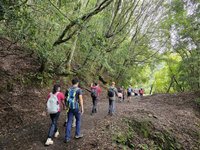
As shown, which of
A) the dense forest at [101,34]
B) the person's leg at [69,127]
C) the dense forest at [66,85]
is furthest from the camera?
the dense forest at [101,34]

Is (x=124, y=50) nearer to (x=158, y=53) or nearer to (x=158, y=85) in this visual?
(x=158, y=53)

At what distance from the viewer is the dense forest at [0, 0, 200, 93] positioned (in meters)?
6.83

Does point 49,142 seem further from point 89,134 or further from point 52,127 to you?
point 89,134

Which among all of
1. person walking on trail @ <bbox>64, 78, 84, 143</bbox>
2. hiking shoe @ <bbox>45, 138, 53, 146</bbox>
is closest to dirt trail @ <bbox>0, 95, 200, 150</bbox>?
hiking shoe @ <bbox>45, 138, 53, 146</bbox>

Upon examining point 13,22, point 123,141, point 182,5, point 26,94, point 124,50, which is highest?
point 182,5

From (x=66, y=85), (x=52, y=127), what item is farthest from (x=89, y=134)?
(x=66, y=85)

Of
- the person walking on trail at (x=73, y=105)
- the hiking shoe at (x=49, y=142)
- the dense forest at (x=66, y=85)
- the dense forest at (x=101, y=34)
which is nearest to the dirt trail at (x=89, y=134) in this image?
the dense forest at (x=66, y=85)

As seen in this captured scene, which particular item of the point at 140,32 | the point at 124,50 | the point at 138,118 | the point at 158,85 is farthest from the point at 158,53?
the point at 138,118

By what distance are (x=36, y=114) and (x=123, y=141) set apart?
4284mm

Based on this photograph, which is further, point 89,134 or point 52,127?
point 89,134

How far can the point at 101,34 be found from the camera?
30.8 feet

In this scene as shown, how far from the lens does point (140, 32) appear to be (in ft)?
91.0

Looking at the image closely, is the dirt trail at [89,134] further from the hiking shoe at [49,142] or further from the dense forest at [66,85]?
the hiking shoe at [49,142]

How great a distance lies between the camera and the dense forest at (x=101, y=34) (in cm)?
683
